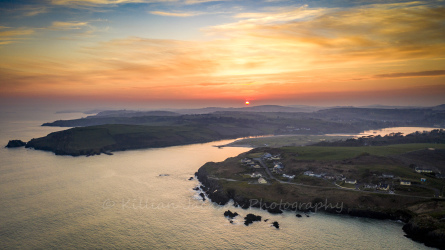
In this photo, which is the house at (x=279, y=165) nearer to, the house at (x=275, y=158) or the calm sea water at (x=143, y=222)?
the house at (x=275, y=158)

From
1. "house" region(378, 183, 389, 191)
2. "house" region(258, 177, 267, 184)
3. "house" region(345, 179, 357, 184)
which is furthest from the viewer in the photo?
"house" region(258, 177, 267, 184)

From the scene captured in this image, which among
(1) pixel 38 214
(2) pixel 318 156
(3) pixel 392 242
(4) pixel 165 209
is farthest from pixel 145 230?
(2) pixel 318 156

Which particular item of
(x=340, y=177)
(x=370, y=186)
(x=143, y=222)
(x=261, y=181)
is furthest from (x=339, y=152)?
(x=143, y=222)

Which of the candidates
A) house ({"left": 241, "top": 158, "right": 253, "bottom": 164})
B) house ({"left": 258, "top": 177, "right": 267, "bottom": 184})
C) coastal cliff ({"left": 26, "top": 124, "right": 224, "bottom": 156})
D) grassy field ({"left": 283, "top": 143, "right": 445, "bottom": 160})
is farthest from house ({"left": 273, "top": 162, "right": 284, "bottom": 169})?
coastal cliff ({"left": 26, "top": 124, "right": 224, "bottom": 156})

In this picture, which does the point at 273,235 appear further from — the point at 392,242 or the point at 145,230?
the point at 145,230

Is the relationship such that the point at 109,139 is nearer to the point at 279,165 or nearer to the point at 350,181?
the point at 279,165

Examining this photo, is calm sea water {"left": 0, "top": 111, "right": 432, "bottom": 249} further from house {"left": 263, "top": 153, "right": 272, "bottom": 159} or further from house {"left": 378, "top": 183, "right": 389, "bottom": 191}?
house {"left": 263, "top": 153, "right": 272, "bottom": 159}

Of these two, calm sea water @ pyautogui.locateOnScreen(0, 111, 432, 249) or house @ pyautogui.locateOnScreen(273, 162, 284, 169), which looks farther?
house @ pyautogui.locateOnScreen(273, 162, 284, 169)
